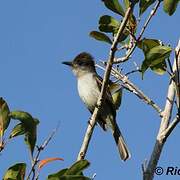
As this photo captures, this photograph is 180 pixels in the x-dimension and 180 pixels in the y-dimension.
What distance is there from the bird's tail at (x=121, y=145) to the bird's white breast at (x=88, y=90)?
62 centimetres

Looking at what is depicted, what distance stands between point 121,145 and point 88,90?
4.59 ft

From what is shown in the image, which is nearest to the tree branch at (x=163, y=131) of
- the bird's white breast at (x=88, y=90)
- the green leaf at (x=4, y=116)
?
the green leaf at (x=4, y=116)

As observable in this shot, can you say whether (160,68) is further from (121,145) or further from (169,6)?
(121,145)

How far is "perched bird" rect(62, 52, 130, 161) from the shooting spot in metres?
6.88

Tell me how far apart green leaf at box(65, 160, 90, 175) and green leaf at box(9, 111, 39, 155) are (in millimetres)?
472

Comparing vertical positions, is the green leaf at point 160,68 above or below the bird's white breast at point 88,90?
above

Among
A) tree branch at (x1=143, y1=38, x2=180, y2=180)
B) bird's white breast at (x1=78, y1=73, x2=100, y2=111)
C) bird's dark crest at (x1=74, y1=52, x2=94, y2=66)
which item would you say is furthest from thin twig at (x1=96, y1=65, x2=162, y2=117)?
bird's dark crest at (x1=74, y1=52, x2=94, y2=66)

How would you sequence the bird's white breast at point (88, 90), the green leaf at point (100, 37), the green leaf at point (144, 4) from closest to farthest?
the green leaf at point (144, 4) < the green leaf at point (100, 37) < the bird's white breast at point (88, 90)

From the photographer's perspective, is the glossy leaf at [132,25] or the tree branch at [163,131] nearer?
the tree branch at [163,131]

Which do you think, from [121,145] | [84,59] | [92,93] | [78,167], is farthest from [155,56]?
[84,59]

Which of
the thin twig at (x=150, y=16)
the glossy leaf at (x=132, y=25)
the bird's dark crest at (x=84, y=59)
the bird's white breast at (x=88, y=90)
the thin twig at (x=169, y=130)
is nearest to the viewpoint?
the thin twig at (x=169, y=130)

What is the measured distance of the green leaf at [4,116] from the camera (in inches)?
120

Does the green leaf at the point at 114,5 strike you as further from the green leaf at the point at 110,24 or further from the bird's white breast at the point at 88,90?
the bird's white breast at the point at 88,90

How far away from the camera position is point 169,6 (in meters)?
3.63
